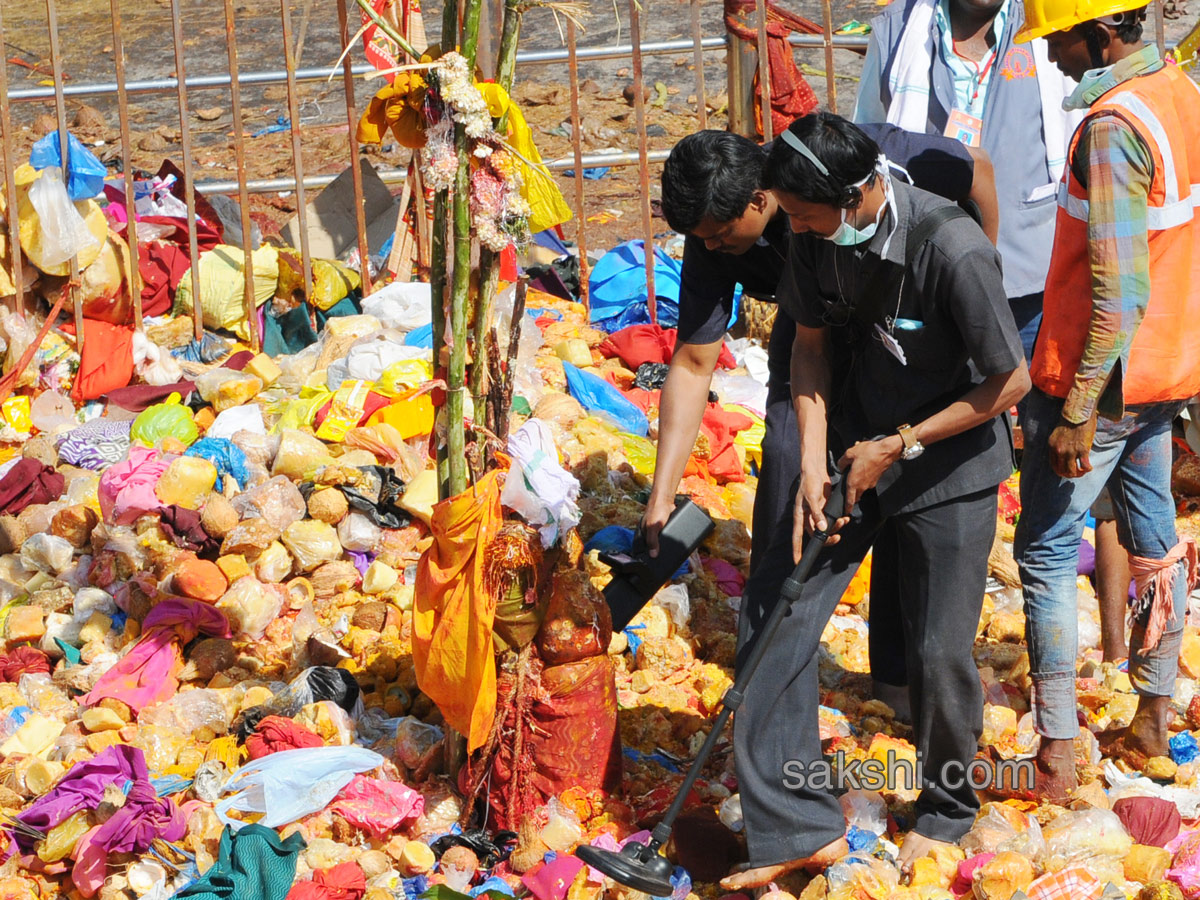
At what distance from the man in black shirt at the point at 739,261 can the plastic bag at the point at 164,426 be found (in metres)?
2.58

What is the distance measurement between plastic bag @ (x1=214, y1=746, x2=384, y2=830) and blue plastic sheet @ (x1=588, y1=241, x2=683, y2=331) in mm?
3211

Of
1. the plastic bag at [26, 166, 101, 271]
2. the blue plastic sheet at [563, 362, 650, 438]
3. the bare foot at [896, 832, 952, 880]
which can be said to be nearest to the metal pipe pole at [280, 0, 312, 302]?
the plastic bag at [26, 166, 101, 271]

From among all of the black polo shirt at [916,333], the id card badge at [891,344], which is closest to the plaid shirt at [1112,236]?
the black polo shirt at [916,333]

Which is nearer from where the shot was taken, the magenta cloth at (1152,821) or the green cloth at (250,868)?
the green cloth at (250,868)

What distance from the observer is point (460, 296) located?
309cm

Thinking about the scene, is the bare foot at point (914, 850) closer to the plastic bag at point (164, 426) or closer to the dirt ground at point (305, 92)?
the plastic bag at point (164, 426)

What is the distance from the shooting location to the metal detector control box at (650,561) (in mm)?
3471

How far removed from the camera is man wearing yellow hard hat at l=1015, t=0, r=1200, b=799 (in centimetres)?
285

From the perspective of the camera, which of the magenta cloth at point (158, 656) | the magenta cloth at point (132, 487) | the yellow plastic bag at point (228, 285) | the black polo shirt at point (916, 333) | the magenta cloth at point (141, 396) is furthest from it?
the yellow plastic bag at point (228, 285)

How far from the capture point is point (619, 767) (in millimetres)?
3428

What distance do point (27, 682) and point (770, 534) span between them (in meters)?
2.50

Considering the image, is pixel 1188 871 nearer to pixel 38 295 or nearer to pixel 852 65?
pixel 38 295

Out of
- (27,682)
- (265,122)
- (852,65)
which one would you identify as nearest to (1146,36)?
(852,65)

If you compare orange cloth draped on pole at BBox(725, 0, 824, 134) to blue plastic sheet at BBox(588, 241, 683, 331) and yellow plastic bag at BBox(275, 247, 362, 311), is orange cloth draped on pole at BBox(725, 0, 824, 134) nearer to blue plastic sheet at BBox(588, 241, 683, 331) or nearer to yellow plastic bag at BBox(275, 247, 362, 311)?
blue plastic sheet at BBox(588, 241, 683, 331)
